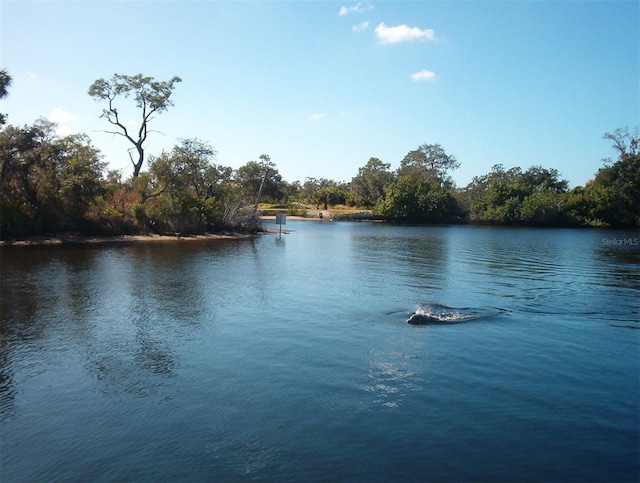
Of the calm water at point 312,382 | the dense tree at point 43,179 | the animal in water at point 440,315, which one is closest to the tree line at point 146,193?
the dense tree at point 43,179

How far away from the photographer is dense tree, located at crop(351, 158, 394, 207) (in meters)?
121

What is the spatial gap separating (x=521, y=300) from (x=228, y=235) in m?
38.5

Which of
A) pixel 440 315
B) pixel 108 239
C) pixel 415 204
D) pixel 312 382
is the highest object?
pixel 415 204

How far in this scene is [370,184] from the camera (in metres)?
122

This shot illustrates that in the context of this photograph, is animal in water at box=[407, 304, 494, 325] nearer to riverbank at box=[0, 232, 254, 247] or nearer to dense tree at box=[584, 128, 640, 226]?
riverbank at box=[0, 232, 254, 247]

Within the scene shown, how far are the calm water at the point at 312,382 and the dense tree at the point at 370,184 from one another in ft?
322

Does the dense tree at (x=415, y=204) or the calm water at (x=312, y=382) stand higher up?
the dense tree at (x=415, y=204)

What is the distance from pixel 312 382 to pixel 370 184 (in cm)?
11220

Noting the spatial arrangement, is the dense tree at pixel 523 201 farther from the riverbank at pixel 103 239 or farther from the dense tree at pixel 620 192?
the riverbank at pixel 103 239

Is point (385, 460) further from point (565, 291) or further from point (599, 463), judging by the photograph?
point (565, 291)

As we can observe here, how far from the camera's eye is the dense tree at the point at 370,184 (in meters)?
121

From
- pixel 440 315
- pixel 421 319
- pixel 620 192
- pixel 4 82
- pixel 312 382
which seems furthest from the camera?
pixel 620 192

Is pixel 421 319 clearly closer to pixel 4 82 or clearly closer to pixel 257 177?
pixel 4 82

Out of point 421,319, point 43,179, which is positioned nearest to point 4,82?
point 43,179
